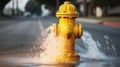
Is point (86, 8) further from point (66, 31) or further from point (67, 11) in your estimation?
point (66, 31)

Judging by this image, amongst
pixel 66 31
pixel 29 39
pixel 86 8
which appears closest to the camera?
pixel 66 31

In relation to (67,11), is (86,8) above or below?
above

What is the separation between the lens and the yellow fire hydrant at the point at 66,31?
1162 centimetres

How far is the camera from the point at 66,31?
1164 centimetres

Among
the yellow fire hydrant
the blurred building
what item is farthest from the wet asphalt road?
the blurred building

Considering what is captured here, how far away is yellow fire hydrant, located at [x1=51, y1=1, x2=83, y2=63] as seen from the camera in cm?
1162

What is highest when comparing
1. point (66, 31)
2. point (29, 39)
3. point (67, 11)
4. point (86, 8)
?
point (86, 8)

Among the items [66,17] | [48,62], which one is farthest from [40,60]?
[66,17]

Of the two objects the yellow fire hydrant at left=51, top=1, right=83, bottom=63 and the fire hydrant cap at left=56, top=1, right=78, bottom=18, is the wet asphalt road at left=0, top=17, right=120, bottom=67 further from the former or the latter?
the fire hydrant cap at left=56, top=1, right=78, bottom=18

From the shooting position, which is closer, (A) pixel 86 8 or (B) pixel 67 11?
(B) pixel 67 11

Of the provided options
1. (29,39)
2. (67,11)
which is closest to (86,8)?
(29,39)

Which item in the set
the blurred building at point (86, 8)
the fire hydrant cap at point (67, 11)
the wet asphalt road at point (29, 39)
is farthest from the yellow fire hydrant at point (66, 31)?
the blurred building at point (86, 8)

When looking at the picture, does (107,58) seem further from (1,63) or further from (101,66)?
(1,63)

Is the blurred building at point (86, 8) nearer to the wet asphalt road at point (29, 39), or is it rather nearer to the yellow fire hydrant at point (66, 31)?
the wet asphalt road at point (29, 39)
